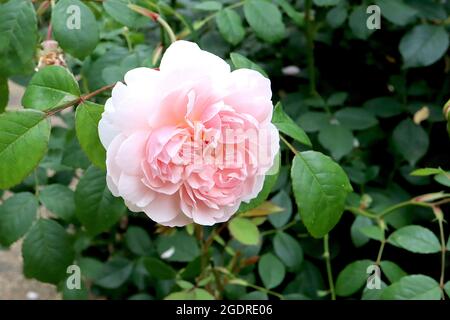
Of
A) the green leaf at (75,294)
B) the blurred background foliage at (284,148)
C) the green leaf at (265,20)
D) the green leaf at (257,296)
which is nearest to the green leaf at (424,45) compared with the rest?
the blurred background foliage at (284,148)

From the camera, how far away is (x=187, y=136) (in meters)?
0.50

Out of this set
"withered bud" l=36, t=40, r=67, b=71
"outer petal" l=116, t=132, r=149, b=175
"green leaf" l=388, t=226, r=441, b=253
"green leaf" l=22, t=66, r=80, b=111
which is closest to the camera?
"outer petal" l=116, t=132, r=149, b=175

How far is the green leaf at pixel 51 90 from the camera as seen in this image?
59 cm

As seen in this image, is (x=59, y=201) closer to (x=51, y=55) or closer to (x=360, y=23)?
(x=51, y=55)

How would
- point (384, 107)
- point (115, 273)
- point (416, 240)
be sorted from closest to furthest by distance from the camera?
point (416, 240)
point (384, 107)
point (115, 273)

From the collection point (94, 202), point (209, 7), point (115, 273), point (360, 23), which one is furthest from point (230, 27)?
point (115, 273)

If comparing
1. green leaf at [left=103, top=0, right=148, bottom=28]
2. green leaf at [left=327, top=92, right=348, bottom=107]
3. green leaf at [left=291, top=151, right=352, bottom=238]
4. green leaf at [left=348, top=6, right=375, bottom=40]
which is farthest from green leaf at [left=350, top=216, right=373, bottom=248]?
green leaf at [left=103, top=0, right=148, bottom=28]

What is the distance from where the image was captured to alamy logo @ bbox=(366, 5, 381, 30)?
979mm

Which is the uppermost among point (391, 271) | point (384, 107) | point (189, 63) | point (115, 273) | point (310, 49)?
point (189, 63)

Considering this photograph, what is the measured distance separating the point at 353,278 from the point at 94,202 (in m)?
0.44

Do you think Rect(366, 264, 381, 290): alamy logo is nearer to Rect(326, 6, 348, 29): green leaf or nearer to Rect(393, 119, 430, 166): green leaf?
Rect(393, 119, 430, 166): green leaf

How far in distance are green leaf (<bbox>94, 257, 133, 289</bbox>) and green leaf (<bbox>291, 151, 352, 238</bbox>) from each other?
2.44 feet

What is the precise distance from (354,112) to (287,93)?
236 millimetres

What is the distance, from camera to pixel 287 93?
1.29 metres
